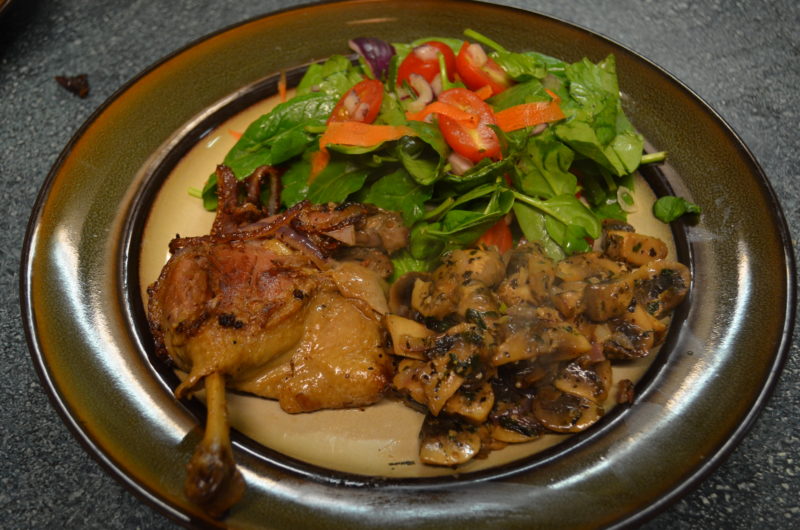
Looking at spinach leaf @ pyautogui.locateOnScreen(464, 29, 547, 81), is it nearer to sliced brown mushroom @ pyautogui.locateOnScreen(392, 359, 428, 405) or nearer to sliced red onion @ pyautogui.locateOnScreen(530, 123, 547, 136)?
sliced red onion @ pyautogui.locateOnScreen(530, 123, 547, 136)

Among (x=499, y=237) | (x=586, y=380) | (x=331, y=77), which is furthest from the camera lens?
(x=331, y=77)

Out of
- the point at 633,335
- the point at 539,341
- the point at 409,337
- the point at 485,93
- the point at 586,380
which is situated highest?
the point at 485,93

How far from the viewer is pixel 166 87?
344 centimetres

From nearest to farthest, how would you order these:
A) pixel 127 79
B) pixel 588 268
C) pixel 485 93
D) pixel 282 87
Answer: pixel 588 268, pixel 485 93, pixel 282 87, pixel 127 79

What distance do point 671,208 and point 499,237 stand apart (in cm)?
87

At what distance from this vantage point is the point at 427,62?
3.35 metres

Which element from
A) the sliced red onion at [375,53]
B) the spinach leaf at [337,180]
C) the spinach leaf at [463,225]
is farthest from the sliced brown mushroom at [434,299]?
the sliced red onion at [375,53]

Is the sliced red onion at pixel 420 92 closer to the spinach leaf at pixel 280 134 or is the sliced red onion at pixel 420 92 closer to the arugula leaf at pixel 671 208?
the spinach leaf at pixel 280 134

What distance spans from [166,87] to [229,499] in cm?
228

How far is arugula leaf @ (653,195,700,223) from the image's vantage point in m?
3.08

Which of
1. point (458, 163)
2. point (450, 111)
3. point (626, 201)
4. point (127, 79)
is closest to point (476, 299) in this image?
point (458, 163)

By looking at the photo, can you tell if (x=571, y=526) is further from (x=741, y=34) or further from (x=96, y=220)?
(x=741, y=34)

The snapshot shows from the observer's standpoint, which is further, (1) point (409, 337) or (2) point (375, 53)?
(2) point (375, 53)

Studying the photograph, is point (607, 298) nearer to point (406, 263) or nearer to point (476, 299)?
point (476, 299)
